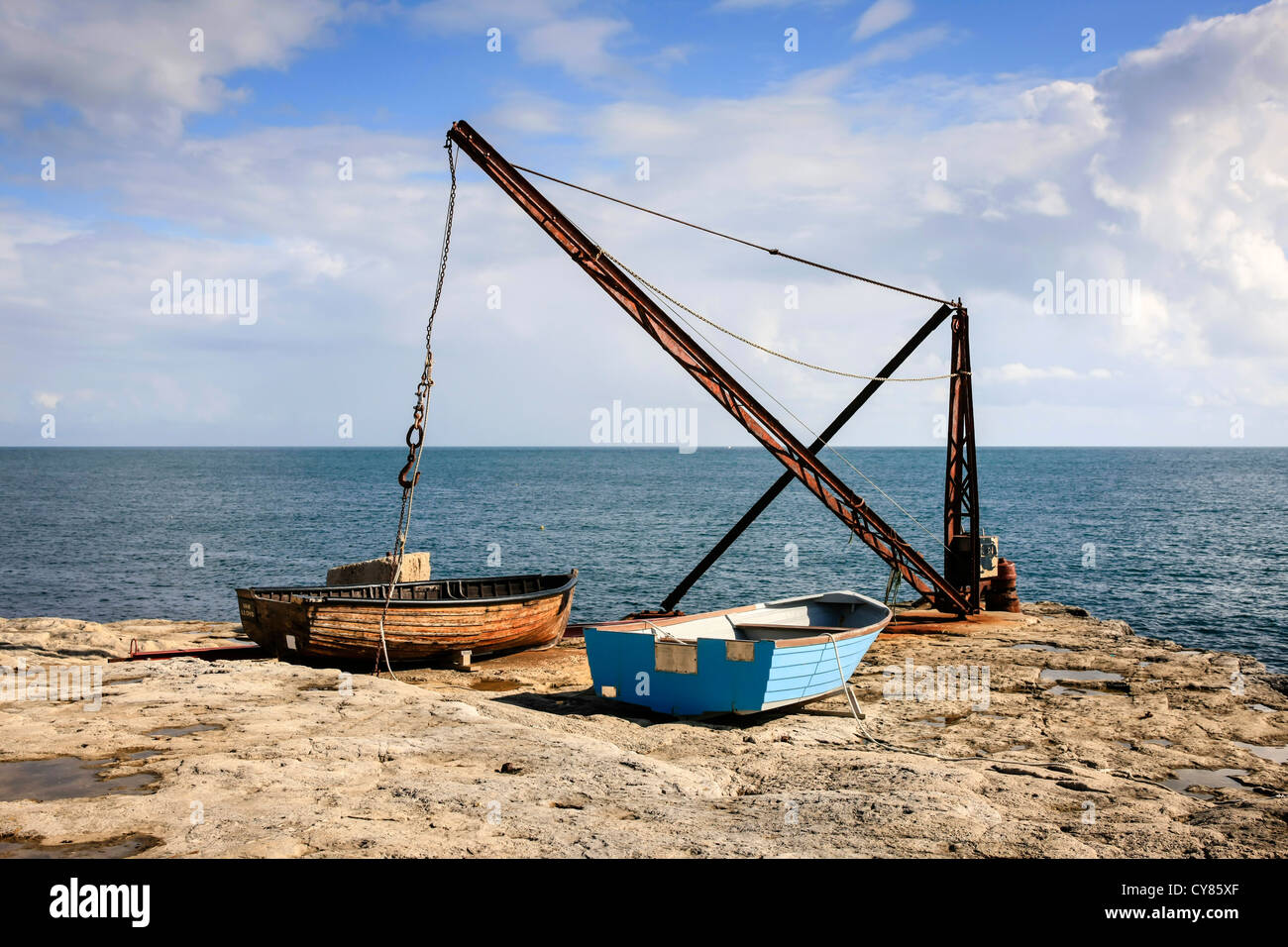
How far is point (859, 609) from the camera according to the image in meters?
16.1

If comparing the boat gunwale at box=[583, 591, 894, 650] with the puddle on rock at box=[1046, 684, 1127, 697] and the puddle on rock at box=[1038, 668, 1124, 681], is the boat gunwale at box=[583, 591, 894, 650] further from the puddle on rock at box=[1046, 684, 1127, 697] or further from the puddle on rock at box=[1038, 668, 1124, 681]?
the puddle on rock at box=[1038, 668, 1124, 681]

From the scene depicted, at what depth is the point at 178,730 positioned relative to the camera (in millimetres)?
10516

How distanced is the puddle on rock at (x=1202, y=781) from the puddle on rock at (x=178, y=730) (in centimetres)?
1133

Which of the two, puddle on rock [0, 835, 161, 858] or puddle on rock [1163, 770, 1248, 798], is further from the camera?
puddle on rock [1163, 770, 1248, 798]

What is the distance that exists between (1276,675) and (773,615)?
9585mm

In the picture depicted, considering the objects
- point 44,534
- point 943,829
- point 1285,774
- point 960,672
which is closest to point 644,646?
point 943,829

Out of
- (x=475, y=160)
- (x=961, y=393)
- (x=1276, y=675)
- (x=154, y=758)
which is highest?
(x=475, y=160)

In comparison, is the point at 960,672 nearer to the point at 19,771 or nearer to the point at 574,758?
the point at 574,758

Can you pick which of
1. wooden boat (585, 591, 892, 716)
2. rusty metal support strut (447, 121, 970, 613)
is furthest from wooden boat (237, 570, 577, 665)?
rusty metal support strut (447, 121, 970, 613)

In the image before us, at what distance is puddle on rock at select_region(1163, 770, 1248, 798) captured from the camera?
9680mm

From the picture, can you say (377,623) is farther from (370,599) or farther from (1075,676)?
(1075,676)

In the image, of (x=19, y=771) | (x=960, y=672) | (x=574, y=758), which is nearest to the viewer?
(x=19, y=771)

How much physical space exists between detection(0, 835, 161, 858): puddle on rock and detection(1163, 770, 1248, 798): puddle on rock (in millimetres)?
10362

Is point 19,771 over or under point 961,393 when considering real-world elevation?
under
